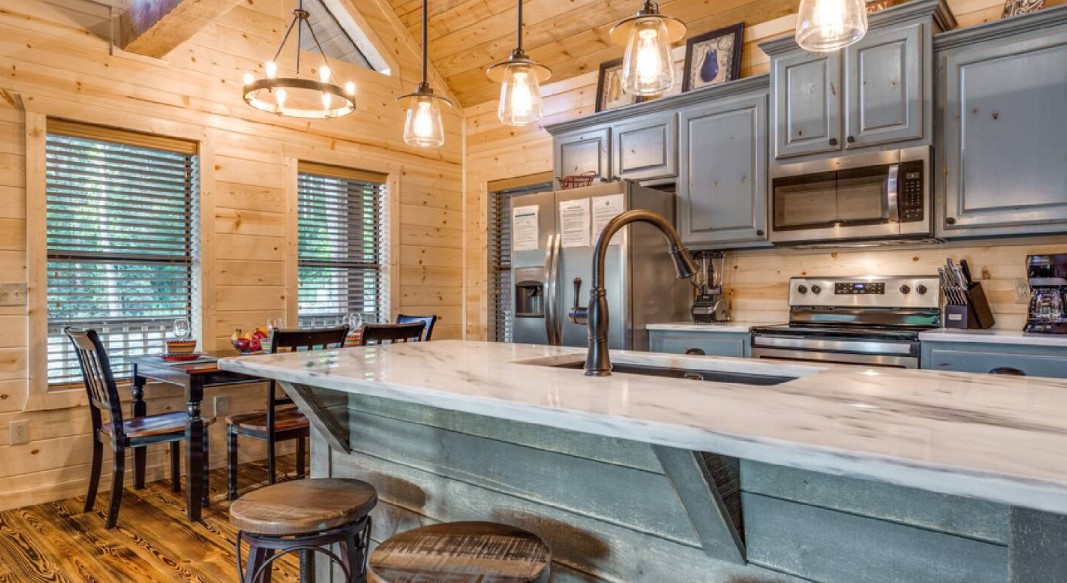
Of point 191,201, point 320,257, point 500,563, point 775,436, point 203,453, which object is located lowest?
point 203,453

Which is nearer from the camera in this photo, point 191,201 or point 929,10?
point 929,10

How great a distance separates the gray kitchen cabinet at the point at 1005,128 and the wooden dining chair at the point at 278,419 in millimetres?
2924

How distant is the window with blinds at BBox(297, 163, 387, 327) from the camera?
4496mm

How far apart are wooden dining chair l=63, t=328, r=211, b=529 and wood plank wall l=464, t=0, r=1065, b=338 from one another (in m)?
2.56

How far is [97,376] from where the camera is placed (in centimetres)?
Result: 309

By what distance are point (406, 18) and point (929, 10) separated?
3.51 m

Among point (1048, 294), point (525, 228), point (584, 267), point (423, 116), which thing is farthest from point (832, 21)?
point (525, 228)

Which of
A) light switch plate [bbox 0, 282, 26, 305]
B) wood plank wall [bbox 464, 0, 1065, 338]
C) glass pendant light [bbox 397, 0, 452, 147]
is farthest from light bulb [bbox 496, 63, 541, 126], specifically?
light switch plate [bbox 0, 282, 26, 305]

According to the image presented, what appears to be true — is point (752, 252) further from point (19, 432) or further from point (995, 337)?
point (19, 432)

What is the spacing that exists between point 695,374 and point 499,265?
362 centimetres

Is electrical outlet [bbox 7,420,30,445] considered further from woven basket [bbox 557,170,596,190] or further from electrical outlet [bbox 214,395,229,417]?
woven basket [bbox 557,170,596,190]

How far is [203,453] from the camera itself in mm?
3143

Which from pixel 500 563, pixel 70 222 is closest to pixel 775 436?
pixel 500 563

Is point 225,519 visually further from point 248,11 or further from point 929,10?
point 929,10
